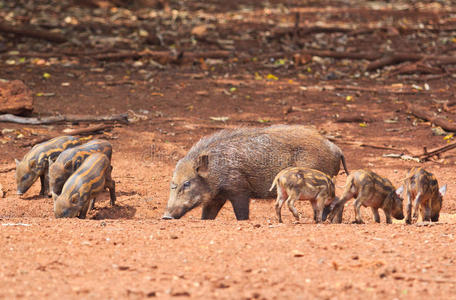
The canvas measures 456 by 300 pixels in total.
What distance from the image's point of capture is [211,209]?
7.59 m

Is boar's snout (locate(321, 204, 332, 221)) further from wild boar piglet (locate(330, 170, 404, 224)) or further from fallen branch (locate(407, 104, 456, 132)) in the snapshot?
fallen branch (locate(407, 104, 456, 132))

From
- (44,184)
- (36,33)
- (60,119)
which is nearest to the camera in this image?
(44,184)

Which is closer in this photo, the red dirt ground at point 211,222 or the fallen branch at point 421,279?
the red dirt ground at point 211,222

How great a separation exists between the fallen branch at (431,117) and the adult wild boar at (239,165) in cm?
382

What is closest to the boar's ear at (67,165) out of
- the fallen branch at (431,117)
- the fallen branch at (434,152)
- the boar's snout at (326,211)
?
the boar's snout at (326,211)

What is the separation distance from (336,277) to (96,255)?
178 cm

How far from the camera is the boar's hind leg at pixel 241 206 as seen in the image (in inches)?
286

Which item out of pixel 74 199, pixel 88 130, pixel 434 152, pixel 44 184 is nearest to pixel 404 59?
pixel 434 152

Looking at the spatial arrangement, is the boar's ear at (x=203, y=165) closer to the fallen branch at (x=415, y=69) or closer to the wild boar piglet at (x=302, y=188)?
the wild boar piglet at (x=302, y=188)

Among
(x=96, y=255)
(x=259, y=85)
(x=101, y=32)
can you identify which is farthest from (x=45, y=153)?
(x=101, y=32)

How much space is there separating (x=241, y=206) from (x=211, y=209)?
466mm

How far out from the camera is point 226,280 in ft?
13.8

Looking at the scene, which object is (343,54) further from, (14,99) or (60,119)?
(14,99)

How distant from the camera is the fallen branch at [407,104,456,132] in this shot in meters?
10.6
